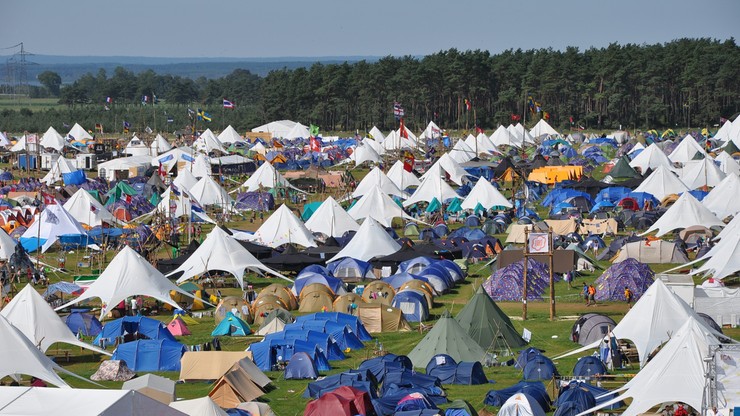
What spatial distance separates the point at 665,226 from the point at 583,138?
46.4 m

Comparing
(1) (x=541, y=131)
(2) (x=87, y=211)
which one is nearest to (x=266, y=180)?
(2) (x=87, y=211)

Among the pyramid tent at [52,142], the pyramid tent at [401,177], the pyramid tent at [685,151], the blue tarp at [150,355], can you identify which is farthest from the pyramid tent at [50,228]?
the pyramid tent at [52,142]

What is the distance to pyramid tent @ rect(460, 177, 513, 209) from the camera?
52.6 metres

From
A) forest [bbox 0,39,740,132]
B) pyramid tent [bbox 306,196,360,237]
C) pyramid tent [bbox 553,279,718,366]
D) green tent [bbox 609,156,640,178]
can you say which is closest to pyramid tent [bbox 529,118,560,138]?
forest [bbox 0,39,740,132]

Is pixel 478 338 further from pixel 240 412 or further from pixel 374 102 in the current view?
pixel 374 102

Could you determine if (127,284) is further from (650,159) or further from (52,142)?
(52,142)

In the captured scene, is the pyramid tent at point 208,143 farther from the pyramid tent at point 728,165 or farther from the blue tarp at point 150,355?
the blue tarp at point 150,355

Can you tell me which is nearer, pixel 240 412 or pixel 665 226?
pixel 240 412

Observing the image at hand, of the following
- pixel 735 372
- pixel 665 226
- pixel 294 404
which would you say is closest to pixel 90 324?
pixel 294 404

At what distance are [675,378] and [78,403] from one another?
1040 centimetres

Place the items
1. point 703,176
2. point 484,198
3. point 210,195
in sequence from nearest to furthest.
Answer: point 484,198 < point 703,176 < point 210,195

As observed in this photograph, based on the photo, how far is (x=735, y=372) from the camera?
784 inches

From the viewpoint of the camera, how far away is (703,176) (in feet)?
186

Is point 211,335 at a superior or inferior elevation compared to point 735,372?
inferior
